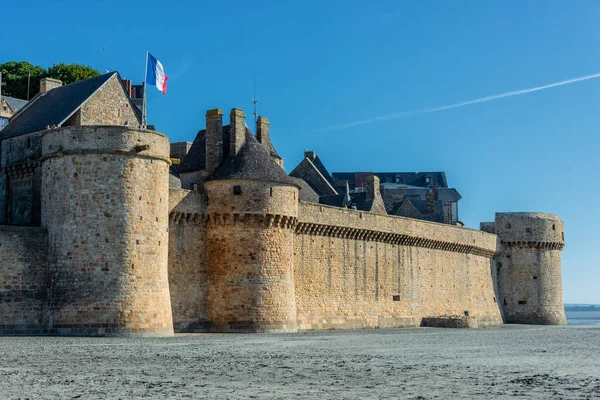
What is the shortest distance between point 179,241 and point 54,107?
7.54 m

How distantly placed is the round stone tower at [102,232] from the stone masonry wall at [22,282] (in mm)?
445

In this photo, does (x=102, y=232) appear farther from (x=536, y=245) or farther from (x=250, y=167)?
(x=536, y=245)

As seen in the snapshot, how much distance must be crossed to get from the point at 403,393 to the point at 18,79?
4982cm

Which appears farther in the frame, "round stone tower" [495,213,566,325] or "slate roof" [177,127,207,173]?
"round stone tower" [495,213,566,325]

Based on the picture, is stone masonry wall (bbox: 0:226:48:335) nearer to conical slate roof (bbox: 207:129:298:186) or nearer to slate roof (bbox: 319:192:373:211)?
conical slate roof (bbox: 207:129:298:186)

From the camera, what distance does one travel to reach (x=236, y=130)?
37.7 metres

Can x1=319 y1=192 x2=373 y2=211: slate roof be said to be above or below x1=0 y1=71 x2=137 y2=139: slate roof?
below

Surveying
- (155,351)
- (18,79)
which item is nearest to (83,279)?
(155,351)

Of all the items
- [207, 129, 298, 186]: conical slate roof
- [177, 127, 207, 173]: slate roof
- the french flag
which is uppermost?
the french flag

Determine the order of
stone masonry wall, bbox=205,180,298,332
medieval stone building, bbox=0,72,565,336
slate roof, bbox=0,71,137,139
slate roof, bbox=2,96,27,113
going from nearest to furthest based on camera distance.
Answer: medieval stone building, bbox=0,72,565,336, stone masonry wall, bbox=205,180,298,332, slate roof, bbox=0,71,137,139, slate roof, bbox=2,96,27,113

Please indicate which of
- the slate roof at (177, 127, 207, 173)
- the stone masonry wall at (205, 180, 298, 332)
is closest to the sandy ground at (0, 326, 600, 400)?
the stone masonry wall at (205, 180, 298, 332)

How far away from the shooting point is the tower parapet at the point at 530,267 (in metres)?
57.1

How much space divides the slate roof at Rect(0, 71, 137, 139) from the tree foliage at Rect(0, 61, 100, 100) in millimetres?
18995

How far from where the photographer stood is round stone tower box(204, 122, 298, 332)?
35.7 metres
